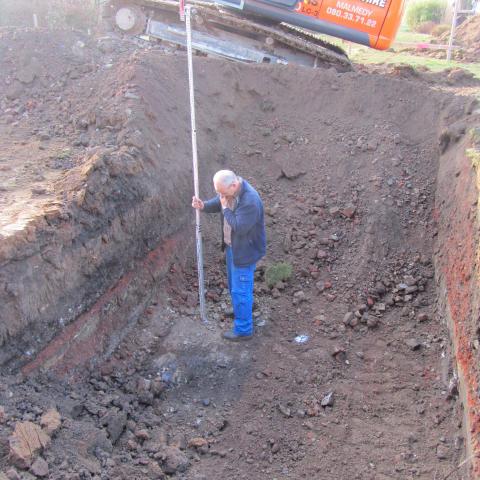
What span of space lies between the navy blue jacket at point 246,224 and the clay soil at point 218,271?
3.31 ft

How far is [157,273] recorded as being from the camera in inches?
252

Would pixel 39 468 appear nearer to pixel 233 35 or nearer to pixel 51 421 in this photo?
pixel 51 421

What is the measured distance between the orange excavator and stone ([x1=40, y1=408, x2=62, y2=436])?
7.91 m

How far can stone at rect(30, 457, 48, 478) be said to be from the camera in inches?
149

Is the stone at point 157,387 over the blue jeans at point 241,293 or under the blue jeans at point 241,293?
under

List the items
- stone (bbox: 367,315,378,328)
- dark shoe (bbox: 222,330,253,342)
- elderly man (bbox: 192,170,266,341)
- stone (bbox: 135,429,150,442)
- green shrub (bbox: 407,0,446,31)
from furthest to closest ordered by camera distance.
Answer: green shrub (bbox: 407,0,446,31) → stone (bbox: 367,315,378,328) → dark shoe (bbox: 222,330,253,342) → elderly man (bbox: 192,170,266,341) → stone (bbox: 135,429,150,442)

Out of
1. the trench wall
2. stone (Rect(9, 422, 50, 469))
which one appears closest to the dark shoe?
the trench wall

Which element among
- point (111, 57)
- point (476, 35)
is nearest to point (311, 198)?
point (111, 57)

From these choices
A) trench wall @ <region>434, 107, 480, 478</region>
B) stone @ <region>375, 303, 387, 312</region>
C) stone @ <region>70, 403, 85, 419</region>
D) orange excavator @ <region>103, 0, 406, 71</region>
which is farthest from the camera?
orange excavator @ <region>103, 0, 406, 71</region>

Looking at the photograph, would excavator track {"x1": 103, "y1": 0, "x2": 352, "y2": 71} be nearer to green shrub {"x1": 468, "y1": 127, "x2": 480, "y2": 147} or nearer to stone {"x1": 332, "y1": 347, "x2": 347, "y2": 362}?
green shrub {"x1": 468, "y1": 127, "x2": 480, "y2": 147}

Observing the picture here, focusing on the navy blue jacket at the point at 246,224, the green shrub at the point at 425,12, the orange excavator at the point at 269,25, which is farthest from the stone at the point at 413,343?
the green shrub at the point at 425,12

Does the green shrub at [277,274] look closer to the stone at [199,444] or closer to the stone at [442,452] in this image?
the stone at [199,444]

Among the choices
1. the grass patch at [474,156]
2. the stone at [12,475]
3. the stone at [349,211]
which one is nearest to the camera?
the stone at [12,475]

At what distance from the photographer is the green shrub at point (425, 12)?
79.2 ft
